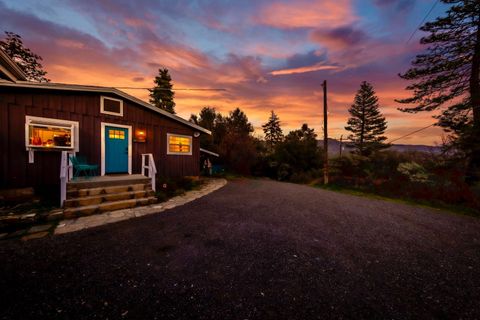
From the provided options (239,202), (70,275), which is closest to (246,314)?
(70,275)

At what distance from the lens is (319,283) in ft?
7.54

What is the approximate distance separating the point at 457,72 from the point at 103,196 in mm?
17545

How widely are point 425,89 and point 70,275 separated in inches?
681

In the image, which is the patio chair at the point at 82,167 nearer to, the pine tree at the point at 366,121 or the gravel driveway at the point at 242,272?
the gravel driveway at the point at 242,272

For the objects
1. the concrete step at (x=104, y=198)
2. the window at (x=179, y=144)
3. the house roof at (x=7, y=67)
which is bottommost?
the concrete step at (x=104, y=198)

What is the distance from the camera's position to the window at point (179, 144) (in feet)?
30.5

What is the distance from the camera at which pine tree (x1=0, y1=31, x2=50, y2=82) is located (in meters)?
14.3

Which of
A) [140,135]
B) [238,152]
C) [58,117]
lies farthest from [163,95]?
[58,117]

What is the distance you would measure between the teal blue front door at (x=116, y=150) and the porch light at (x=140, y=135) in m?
0.43

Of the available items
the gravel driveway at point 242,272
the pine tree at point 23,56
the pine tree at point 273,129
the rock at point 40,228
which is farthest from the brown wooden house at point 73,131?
the pine tree at point 273,129

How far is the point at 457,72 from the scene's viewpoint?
9547 mm

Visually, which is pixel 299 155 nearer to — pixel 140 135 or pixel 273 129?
pixel 140 135

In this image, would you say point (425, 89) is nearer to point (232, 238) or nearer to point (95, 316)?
point (232, 238)

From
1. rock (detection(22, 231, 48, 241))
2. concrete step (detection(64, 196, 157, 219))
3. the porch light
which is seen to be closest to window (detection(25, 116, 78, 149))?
the porch light
